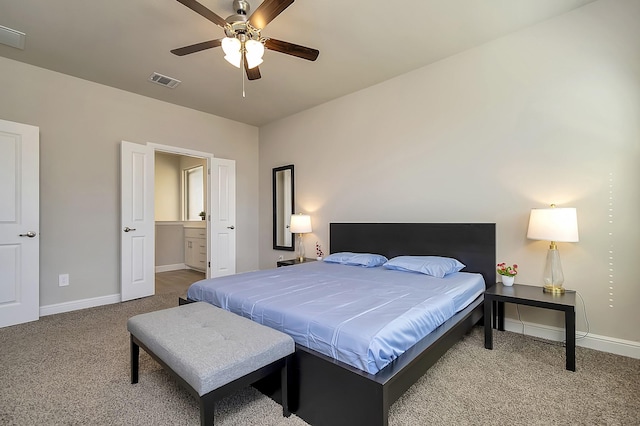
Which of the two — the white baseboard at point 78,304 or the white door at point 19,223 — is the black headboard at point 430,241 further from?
the white door at point 19,223

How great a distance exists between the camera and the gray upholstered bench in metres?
1.27

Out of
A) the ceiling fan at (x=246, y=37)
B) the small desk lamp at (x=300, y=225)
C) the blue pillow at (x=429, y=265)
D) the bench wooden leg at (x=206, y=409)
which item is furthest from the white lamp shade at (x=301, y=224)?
the bench wooden leg at (x=206, y=409)

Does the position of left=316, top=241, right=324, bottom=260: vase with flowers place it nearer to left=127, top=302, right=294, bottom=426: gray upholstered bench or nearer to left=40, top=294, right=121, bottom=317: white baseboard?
left=127, top=302, right=294, bottom=426: gray upholstered bench

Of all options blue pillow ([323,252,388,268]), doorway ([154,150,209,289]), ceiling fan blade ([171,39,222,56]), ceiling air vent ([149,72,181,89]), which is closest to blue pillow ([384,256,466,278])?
blue pillow ([323,252,388,268])

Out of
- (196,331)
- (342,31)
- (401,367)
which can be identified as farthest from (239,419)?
(342,31)

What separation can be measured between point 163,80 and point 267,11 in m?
2.30

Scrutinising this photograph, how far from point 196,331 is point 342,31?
266 centimetres

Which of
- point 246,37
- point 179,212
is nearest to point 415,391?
point 246,37

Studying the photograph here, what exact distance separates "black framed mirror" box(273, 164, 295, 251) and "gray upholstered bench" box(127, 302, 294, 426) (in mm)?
3132

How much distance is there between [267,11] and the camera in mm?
1962

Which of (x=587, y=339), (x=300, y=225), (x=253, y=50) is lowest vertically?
(x=587, y=339)

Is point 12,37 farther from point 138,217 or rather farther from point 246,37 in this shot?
point 246,37

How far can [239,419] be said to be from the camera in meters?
1.57

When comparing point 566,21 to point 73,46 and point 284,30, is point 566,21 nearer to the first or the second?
point 284,30
